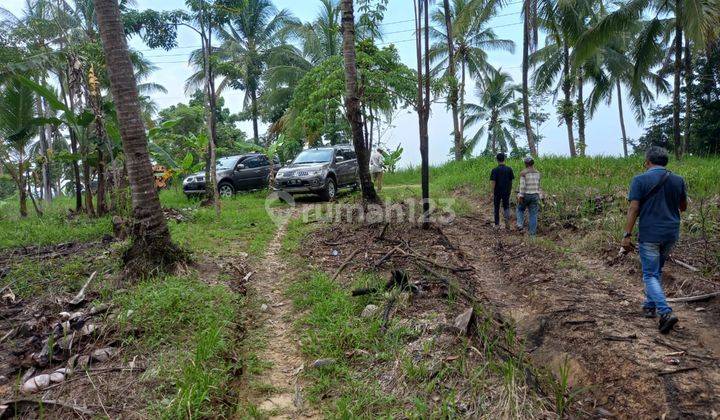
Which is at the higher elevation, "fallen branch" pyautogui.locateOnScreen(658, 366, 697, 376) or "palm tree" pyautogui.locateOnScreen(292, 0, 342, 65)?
"palm tree" pyautogui.locateOnScreen(292, 0, 342, 65)

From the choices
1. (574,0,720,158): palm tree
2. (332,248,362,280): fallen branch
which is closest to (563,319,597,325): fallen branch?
(332,248,362,280): fallen branch

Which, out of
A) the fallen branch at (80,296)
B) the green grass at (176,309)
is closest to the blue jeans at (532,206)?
the green grass at (176,309)

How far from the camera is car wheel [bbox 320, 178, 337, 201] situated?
40.7ft

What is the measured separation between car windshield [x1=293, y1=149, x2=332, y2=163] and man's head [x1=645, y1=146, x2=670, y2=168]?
31.2 ft

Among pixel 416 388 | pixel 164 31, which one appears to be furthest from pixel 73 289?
pixel 164 31

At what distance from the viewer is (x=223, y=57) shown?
76.9ft

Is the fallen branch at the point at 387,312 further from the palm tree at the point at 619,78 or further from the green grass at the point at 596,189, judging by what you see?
the palm tree at the point at 619,78

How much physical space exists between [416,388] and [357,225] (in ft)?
18.4

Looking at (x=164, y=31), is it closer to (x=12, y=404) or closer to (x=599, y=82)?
(x=12, y=404)

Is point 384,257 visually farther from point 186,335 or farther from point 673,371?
point 673,371

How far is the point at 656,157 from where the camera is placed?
4.32 metres

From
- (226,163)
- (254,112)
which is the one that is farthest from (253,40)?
(226,163)

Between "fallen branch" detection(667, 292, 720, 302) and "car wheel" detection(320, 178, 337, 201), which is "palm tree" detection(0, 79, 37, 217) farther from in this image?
"fallen branch" detection(667, 292, 720, 302)

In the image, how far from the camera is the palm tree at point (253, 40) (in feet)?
77.3
